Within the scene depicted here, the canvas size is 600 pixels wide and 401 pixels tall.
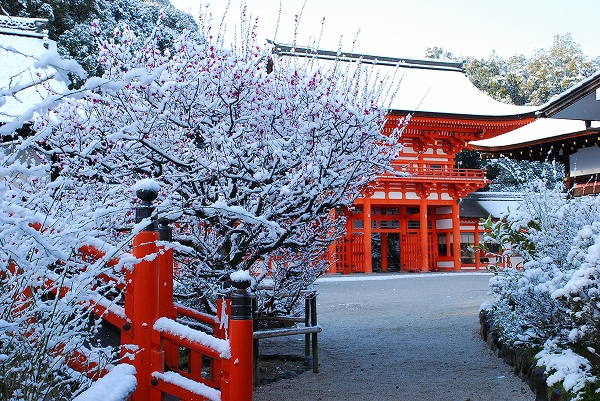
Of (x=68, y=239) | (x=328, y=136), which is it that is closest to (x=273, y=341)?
(x=328, y=136)

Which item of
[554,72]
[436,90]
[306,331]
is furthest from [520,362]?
[554,72]

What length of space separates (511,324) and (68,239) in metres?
4.97

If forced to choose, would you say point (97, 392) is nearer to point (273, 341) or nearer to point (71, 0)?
point (273, 341)

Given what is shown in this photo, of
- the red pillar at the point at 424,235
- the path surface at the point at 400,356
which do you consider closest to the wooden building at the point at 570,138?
the path surface at the point at 400,356

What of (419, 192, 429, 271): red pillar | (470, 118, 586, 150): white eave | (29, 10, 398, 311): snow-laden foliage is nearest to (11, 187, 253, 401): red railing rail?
(29, 10, 398, 311): snow-laden foliage

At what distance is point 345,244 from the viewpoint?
2080 centimetres

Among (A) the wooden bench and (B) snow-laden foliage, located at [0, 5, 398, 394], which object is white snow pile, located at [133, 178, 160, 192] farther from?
(A) the wooden bench

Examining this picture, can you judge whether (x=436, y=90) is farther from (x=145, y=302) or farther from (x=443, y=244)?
(x=145, y=302)

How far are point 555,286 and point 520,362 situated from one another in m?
1.19

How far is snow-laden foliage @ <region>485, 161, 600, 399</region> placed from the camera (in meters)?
3.82

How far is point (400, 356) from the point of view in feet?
21.2

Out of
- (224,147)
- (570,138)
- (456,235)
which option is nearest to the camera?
(224,147)

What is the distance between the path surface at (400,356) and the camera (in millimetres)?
4883

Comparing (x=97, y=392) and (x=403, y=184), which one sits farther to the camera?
(x=403, y=184)
